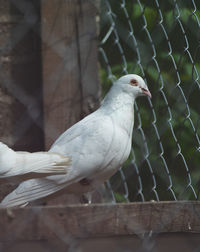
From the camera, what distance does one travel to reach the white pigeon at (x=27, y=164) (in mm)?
1053

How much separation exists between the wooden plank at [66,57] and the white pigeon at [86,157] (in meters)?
0.06

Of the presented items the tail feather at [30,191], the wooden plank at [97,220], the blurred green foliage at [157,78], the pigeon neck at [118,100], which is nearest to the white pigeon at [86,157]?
the tail feather at [30,191]

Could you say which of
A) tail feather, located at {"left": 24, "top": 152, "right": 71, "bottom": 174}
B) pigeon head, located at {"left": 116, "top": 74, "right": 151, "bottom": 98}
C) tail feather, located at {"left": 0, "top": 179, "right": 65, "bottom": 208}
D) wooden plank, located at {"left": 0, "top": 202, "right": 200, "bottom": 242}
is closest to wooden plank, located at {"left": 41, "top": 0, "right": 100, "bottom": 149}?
tail feather, located at {"left": 0, "top": 179, "right": 65, "bottom": 208}

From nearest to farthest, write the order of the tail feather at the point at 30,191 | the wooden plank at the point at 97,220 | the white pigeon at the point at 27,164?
the wooden plank at the point at 97,220 < the white pigeon at the point at 27,164 < the tail feather at the point at 30,191

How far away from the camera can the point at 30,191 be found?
5.50 feet

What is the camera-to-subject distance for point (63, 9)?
172cm

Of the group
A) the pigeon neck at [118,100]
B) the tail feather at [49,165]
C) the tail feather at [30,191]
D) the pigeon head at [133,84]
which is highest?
the pigeon head at [133,84]

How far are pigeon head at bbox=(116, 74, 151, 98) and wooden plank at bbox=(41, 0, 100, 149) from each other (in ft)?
0.78

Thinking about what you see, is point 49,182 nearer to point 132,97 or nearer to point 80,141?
point 80,141

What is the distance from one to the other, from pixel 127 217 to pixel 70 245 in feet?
0.56

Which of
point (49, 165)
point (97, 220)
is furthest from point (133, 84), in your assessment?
point (97, 220)

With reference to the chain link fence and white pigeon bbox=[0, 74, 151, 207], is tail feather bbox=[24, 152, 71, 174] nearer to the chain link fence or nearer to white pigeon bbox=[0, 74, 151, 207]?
the chain link fence

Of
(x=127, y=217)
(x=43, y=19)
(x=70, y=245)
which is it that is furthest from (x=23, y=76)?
(x=70, y=245)

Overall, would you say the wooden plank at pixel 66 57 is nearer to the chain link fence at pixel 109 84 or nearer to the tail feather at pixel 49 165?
the chain link fence at pixel 109 84
